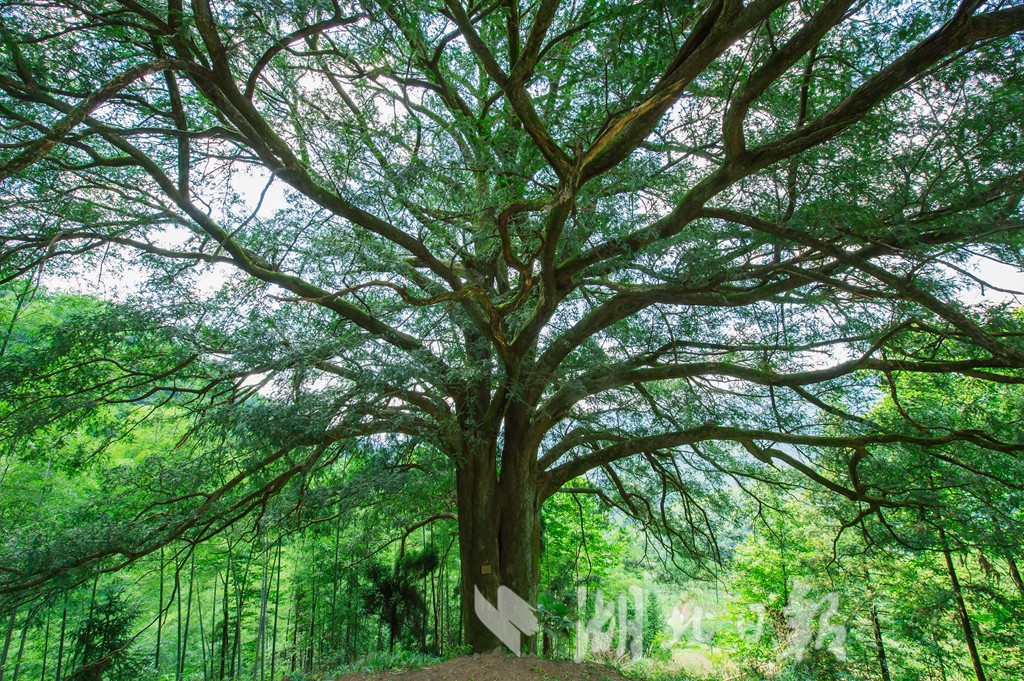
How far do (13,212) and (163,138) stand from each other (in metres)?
1.10

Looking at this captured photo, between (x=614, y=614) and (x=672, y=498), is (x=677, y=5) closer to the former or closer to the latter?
(x=672, y=498)

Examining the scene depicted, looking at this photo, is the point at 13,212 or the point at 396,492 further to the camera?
the point at 396,492

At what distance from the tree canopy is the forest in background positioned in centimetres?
31

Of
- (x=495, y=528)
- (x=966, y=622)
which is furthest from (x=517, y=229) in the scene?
(x=966, y=622)

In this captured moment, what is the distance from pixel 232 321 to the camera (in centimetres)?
420

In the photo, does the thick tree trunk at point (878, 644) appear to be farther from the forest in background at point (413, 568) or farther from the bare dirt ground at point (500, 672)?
the bare dirt ground at point (500, 672)

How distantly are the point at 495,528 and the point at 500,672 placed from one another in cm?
151

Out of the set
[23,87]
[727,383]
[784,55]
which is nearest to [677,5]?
[784,55]

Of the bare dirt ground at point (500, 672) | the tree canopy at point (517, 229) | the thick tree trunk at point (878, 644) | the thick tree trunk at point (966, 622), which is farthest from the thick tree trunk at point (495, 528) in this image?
the thick tree trunk at point (878, 644)

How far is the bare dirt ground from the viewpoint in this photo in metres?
3.86

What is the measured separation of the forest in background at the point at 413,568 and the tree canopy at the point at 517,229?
1.00ft

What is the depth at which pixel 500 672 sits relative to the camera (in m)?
3.95

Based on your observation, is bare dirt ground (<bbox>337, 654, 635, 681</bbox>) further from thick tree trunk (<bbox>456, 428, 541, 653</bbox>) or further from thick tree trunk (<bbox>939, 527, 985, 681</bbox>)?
thick tree trunk (<bbox>939, 527, 985, 681</bbox>)

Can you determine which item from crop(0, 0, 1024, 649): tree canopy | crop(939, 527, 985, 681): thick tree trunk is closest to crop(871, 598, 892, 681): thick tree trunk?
crop(939, 527, 985, 681): thick tree trunk
